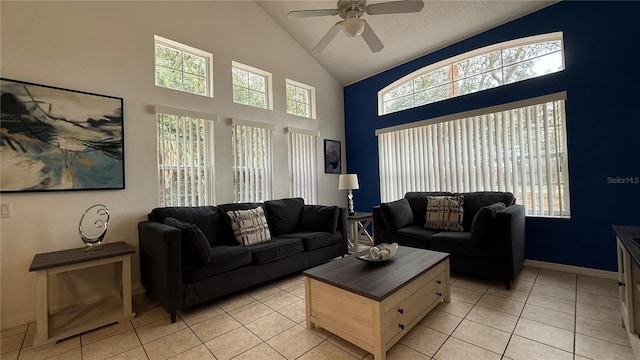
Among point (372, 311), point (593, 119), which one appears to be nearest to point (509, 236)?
point (593, 119)

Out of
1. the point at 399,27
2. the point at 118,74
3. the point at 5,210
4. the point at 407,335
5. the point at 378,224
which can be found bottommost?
the point at 407,335

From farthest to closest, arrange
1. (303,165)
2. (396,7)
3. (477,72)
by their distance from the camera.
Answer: (303,165)
(477,72)
(396,7)

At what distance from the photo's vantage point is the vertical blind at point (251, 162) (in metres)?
3.72

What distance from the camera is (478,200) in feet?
11.1

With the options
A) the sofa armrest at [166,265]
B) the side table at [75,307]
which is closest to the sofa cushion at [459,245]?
the sofa armrest at [166,265]

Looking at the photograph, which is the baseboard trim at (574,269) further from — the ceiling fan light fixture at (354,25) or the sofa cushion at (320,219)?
the ceiling fan light fixture at (354,25)

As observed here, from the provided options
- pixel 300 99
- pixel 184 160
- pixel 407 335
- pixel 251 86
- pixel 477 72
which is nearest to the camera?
pixel 407 335

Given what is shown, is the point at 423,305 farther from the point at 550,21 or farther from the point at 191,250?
the point at 550,21

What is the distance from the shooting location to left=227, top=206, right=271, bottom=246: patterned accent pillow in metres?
2.95

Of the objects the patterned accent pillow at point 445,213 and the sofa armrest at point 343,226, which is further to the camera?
the sofa armrest at point 343,226

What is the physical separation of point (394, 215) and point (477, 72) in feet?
7.86

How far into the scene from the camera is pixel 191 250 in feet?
7.64

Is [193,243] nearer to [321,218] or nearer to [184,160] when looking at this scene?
[184,160]

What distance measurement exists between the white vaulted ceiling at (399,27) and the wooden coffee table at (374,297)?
3055mm
